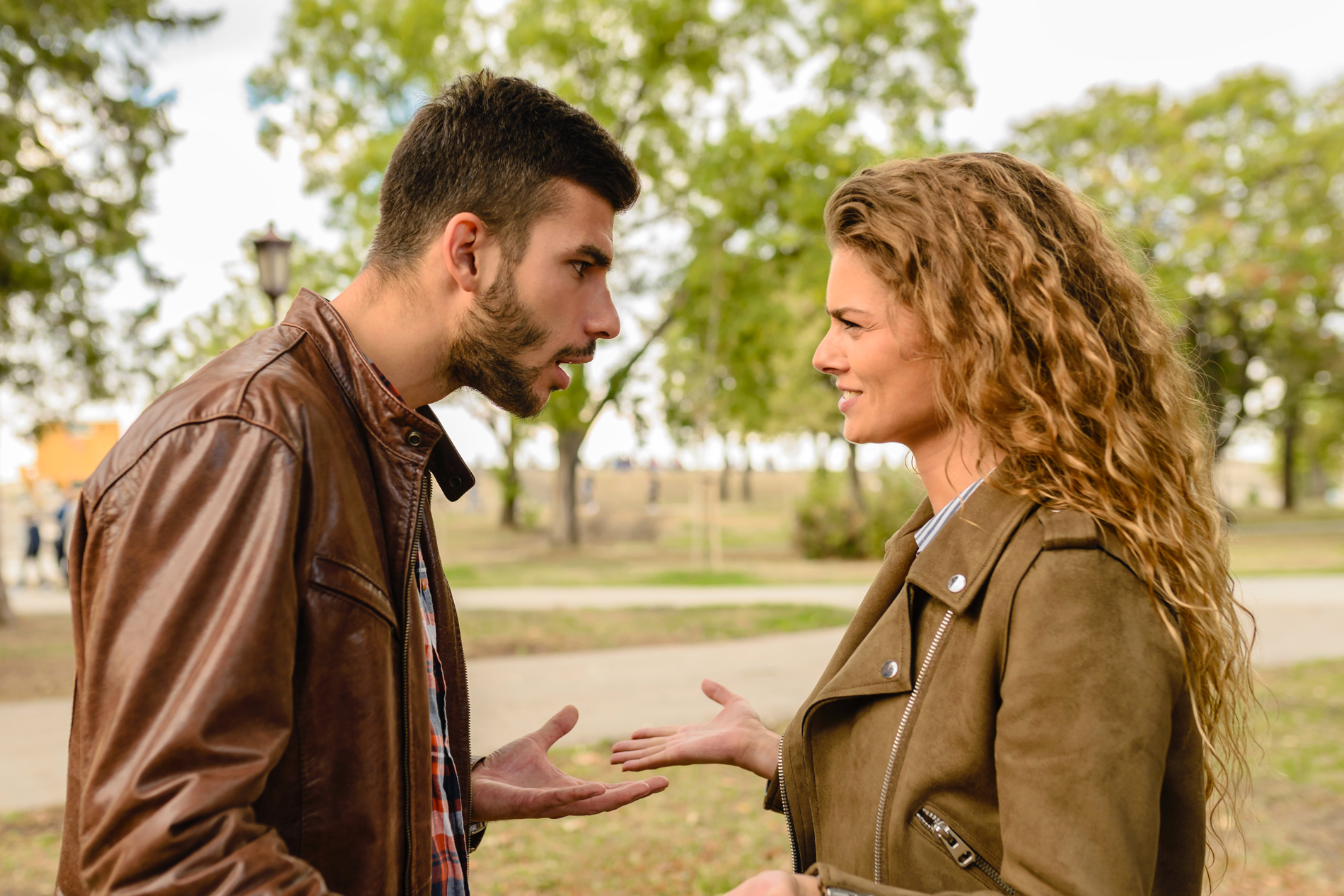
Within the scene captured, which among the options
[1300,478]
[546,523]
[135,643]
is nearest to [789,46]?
[135,643]

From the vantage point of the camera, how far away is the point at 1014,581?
157cm

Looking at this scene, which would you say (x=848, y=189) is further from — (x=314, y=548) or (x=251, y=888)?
(x=251, y=888)

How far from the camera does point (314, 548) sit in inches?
56.8

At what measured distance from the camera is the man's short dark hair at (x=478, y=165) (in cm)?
191

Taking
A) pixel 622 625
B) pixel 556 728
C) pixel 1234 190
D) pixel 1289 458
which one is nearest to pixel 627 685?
pixel 622 625

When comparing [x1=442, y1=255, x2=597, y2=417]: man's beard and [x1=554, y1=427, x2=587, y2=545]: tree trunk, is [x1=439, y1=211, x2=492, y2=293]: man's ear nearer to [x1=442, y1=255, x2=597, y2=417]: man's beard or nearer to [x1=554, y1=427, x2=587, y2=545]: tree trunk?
[x1=442, y1=255, x2=597, y2=417]: man's beard

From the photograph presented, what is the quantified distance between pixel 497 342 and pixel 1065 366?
3.55 feet

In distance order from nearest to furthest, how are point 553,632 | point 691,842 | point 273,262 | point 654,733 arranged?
point 654,733 → point 691,842 → point 273,262 → point 553,632

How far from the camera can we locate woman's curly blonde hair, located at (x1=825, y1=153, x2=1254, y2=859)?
1.67m

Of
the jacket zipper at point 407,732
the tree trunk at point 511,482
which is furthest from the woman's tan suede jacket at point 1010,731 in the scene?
the tree trunk at point 511,482

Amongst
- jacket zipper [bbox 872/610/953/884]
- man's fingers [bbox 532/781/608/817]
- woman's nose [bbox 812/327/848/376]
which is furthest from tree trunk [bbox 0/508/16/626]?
jacket zipper [bbox 872/610/953/884]

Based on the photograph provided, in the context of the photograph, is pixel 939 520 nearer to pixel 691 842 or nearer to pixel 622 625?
pixel 691 842

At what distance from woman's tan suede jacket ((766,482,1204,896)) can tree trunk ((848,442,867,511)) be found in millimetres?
12076

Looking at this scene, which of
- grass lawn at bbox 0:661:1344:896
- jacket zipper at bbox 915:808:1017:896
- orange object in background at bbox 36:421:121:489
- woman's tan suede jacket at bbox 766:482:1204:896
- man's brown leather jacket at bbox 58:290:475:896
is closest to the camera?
man's brown leather jacket at bbox 58:290:475:896
